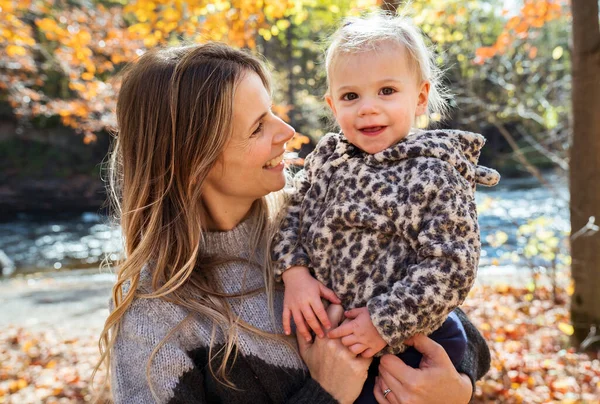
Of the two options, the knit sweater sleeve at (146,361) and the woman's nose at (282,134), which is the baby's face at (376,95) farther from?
the knit sweater sleeve at (146,361)

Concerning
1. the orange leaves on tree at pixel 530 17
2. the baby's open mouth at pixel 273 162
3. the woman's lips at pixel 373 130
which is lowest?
the baby's open mouth at pixel 273 162

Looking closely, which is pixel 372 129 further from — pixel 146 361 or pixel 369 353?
pixel 146 361

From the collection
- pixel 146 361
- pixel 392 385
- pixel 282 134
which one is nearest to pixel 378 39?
pixel 282 134

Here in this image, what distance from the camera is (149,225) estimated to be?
1.83 meters

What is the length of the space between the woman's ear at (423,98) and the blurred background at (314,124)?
1.19 feet

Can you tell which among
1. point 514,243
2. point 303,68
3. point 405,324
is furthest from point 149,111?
point 303,68

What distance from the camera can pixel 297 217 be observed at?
1.97 meters

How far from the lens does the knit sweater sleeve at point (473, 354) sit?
1.84m

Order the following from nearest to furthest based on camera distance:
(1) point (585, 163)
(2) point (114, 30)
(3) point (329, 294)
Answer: (3) point (329, 294), (1) point (585, 163), (2) point (114, 30)

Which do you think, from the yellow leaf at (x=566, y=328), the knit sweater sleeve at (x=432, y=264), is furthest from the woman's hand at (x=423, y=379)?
the yellow leaf at (x=566, y=328)

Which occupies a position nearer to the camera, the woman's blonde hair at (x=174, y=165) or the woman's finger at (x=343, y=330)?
the woman's finger at (x=343, y=330)

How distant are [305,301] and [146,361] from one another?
0.51m

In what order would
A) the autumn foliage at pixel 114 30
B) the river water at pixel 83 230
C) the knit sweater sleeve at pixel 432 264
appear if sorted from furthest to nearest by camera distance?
the river water at pixel 83 230 < the autumn foliage at pixel 114 30 < the knit sweater sleeve at pixel 432 264

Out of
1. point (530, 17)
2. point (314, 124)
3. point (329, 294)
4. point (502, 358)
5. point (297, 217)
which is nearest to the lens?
point (329, 294)
